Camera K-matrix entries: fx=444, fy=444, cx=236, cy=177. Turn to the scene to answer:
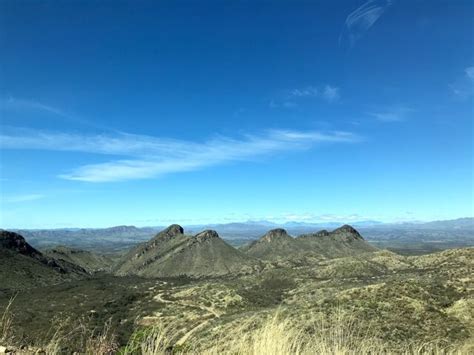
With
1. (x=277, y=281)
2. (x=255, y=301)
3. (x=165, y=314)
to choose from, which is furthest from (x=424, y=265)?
(x=165, y=314)

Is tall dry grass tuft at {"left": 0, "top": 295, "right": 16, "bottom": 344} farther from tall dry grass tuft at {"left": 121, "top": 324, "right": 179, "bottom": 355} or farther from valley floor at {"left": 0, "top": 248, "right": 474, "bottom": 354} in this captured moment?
tall dry grass tuft at {"left": 121, "top": 324, "right": 179, "bottom": 355}

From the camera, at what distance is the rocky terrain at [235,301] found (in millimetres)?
10164

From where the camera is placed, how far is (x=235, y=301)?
7300cm

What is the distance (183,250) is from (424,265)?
366 feet

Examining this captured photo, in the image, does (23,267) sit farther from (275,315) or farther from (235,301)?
(275,315)

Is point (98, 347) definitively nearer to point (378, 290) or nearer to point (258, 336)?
point (258, 336)

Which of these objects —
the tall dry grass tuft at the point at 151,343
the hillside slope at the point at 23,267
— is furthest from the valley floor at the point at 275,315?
the hillside slope at the point at 23,267

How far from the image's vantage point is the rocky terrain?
10.2 m

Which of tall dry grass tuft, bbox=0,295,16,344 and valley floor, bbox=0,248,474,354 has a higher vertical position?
tall dry grass tuft, bbox=0,295,16,344

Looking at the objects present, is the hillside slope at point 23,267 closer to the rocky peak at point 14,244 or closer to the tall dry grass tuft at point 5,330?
the rocky peak at point 14,244

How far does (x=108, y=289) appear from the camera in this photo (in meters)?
110

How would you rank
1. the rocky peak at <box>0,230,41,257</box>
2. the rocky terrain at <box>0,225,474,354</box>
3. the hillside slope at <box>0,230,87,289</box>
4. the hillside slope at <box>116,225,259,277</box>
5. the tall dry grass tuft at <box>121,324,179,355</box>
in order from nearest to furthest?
the tall dry grass tuft at <box>121,324,179,355</box> → the rocky terrain at <box>0,225,474,354</box> → the hillside slope at <box>0,230,87,289</box> → the rocky peak at <box>0,230,41,257</box> → the hillside slope at <box>116,225,259,277</box>

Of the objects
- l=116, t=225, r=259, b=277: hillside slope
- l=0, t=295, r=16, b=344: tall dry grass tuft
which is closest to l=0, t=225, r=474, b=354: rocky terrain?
l=0, t=295, r=16, b=344: tall dry grass tuft

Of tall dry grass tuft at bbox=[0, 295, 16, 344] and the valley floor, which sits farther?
the valley floor
